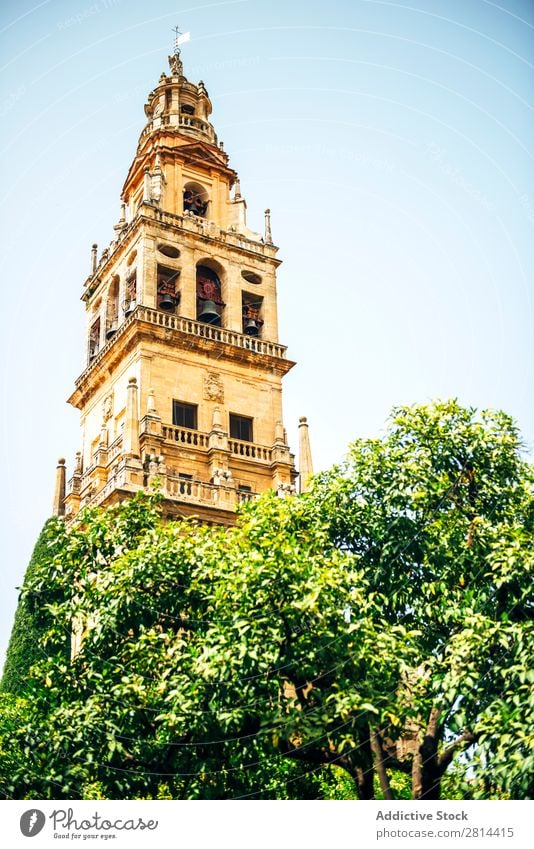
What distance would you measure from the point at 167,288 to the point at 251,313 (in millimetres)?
3741

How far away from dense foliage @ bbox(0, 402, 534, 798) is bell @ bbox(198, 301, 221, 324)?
2063cm

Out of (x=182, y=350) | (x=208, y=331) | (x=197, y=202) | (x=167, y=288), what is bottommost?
(x=182, y=350)

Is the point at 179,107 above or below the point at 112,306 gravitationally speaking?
above

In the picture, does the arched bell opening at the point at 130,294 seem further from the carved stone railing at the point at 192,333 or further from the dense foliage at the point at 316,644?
the dense foliage at the point at 316,644

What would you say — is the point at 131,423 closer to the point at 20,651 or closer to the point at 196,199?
the point at 20,651

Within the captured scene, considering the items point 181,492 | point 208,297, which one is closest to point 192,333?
point 208,297

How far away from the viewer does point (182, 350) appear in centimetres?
4069

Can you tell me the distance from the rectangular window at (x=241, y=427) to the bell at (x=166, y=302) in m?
5.56

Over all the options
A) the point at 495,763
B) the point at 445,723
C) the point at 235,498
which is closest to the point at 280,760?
the point at 445,723

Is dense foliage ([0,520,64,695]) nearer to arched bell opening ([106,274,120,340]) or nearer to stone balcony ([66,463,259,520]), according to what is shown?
stone balcony ([66,463,259,520])

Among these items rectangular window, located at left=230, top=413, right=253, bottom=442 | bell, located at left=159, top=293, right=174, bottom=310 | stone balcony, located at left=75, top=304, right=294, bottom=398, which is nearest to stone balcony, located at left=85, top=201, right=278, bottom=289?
bell, located at left=159, top=293, right=174, bottom=310

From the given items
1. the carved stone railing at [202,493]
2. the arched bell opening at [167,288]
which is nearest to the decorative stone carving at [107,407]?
the arched bell opening at [167,288]

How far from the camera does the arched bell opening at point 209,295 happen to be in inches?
1702
